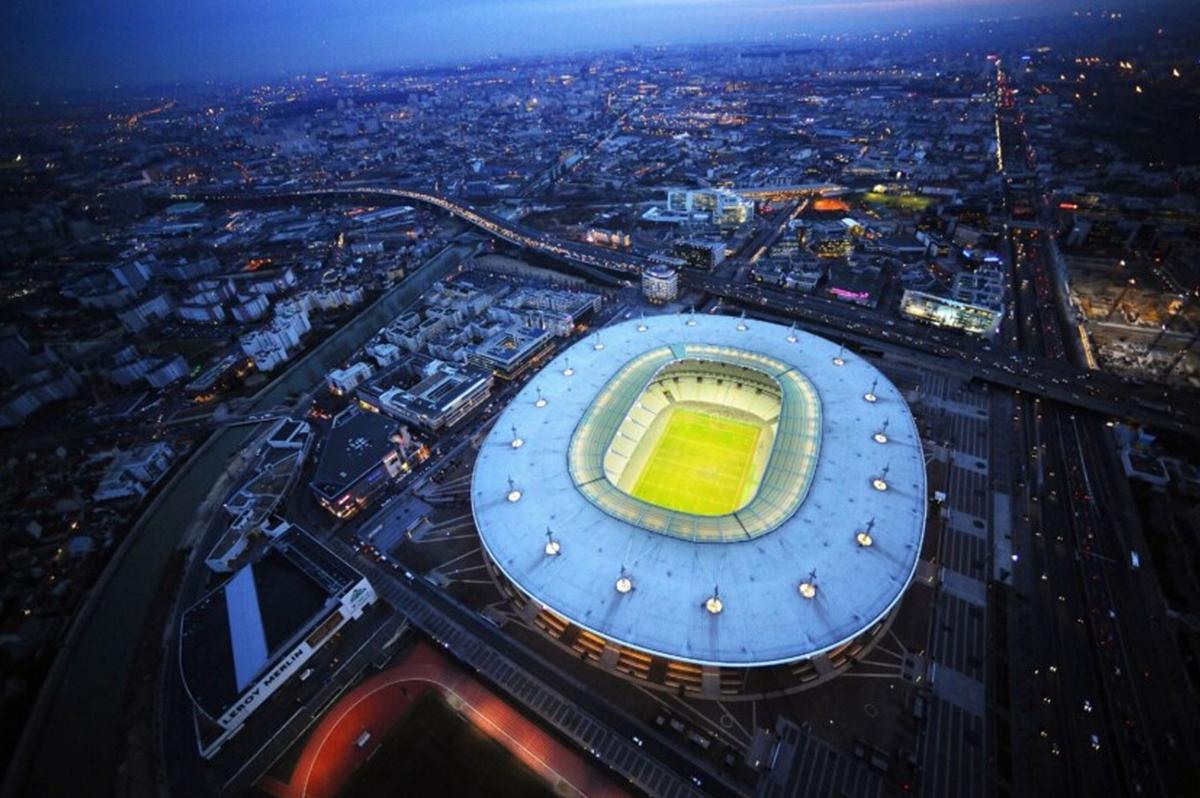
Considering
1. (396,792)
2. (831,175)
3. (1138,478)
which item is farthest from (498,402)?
(831,175)

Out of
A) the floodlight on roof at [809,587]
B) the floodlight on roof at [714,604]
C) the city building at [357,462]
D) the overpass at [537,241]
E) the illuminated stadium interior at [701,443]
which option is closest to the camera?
the floodlight on roof at [714,604]

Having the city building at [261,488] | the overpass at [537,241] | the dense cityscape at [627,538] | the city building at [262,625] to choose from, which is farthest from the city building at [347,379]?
the overpass at [537,241]

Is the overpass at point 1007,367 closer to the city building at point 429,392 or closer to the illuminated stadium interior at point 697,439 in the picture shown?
the illuminated stadium interior at point 697,439

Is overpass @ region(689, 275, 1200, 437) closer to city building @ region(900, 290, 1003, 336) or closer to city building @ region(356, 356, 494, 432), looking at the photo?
city building @ region(900, 290, 1003, 336)

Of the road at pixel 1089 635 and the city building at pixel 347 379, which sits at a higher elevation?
the city building at pixel 347 379

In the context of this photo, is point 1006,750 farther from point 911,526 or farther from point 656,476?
point 656,476

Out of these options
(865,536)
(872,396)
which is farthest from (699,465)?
(872,396)
